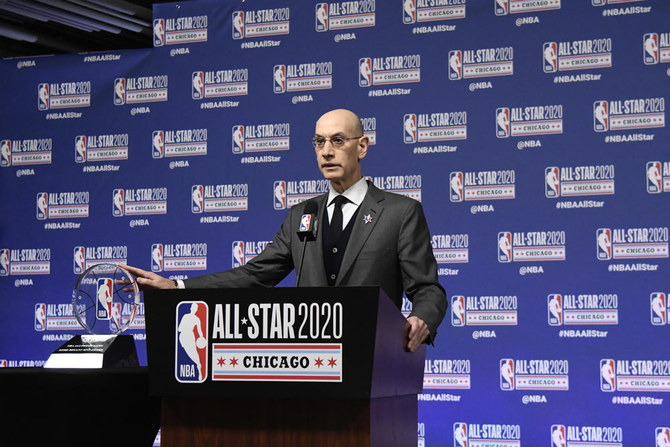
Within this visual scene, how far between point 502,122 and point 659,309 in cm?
152

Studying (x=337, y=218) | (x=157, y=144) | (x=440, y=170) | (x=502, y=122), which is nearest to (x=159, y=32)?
(x=157, y=144)

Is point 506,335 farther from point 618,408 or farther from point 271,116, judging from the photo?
point 271,116

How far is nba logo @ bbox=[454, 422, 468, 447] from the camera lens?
502 centimetres

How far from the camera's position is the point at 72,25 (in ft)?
20.8

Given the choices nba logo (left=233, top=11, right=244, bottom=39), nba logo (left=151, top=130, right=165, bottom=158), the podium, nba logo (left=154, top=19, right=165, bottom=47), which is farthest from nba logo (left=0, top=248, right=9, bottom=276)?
the podium

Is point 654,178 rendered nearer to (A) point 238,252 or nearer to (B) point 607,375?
(B) point 607,375

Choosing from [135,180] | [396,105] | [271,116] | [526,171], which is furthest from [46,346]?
[526,171]

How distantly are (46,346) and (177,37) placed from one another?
2.49 m

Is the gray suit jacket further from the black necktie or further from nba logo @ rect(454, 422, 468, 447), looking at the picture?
nba logo @ rect(454, 422, 468, 447)

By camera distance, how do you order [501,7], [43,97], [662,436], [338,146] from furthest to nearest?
[43,97]
[501,7]
[662,436]
[338,146]

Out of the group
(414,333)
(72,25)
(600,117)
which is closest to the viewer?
(414,333)

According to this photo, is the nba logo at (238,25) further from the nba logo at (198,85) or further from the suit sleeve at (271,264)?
the suit sleeve at (271,264)

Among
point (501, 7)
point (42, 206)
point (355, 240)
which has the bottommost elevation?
point (355, 240)

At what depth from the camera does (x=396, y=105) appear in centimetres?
541
